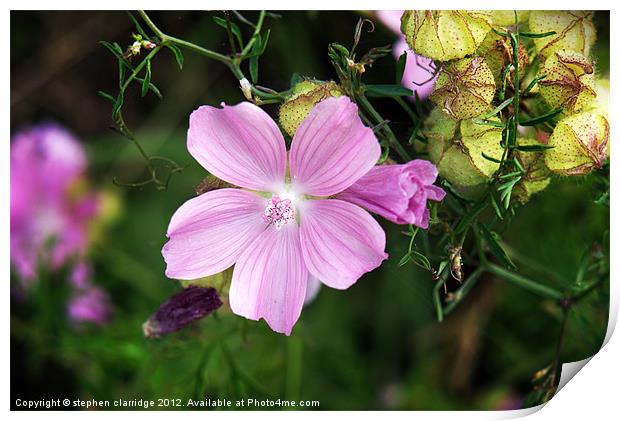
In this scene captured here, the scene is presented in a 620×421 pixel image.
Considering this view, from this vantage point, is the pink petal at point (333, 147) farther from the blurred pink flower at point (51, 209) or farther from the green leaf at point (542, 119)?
the blurred pink flower at point (51, 209)

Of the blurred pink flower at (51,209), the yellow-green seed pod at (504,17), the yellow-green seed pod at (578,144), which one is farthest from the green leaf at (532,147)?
the blurred pink flower at (51,209)

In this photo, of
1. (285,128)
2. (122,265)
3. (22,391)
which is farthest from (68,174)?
(285,128)

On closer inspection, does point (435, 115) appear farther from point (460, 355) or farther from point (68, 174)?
point (68, 174)

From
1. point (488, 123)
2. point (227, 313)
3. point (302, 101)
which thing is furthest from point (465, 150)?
point (227, 313)

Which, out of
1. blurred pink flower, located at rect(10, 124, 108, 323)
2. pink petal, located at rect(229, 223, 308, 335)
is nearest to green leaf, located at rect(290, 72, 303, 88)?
pink petal, located at rect(229, 223, 308, 335)

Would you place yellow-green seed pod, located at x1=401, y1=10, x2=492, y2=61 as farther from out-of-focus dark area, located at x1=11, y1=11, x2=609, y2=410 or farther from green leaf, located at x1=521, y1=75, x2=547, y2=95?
out-of-focus dark area, located at x1=11, y1=11, x2=609, y2=410
